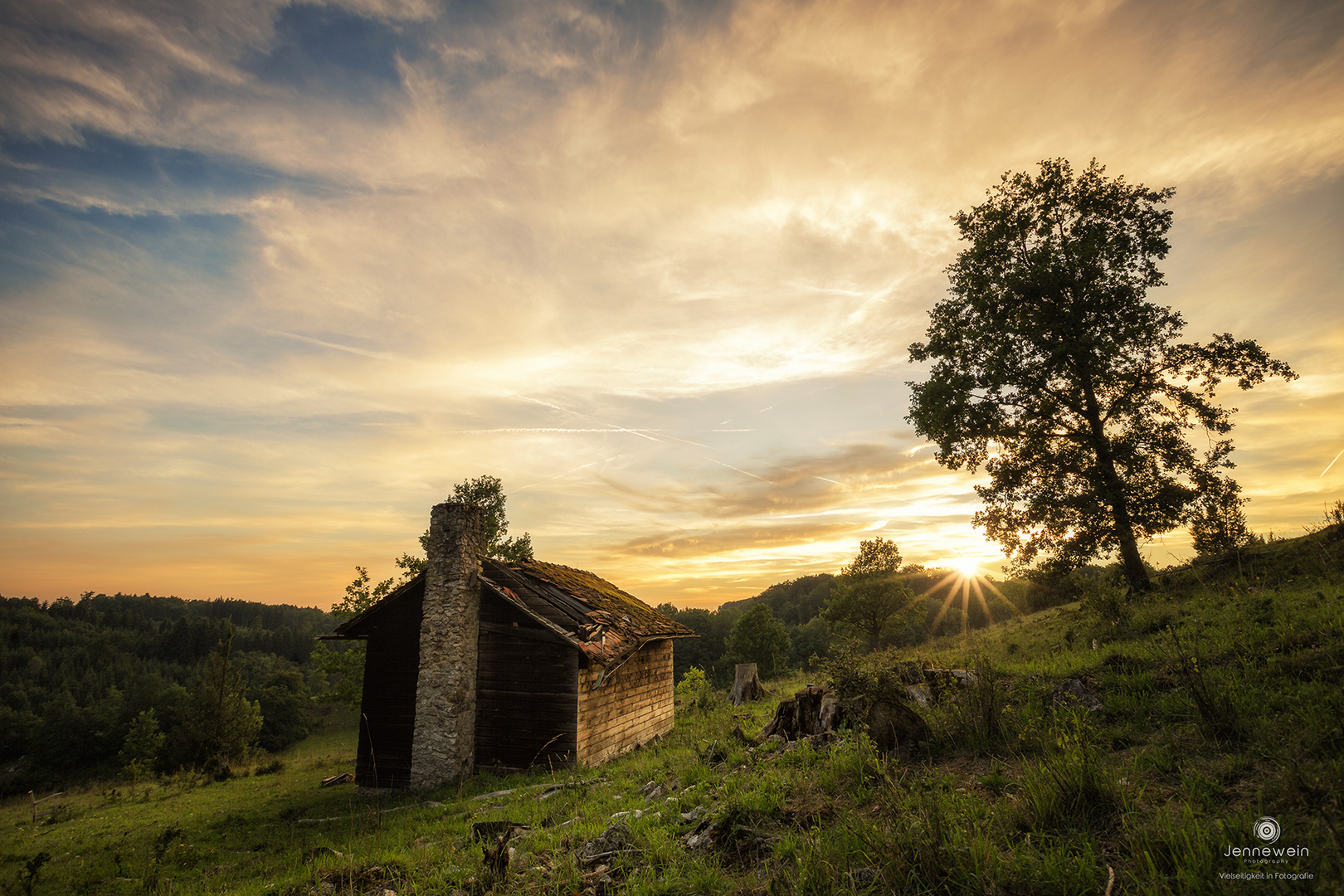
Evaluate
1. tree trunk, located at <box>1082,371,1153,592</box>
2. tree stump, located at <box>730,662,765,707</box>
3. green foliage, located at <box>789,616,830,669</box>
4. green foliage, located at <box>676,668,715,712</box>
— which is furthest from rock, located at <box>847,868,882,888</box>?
green foliage, located at <box>789,616,830,669</box>

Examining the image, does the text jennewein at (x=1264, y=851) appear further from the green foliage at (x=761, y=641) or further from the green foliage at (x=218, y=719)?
the green foliage at (x=218, y=719)

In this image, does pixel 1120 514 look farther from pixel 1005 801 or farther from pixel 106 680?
pixel 106 680

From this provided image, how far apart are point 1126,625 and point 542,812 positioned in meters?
11.6

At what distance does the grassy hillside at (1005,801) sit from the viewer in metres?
3.56

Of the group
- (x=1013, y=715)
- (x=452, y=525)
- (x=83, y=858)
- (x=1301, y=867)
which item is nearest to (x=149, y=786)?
(x=83, y=858)

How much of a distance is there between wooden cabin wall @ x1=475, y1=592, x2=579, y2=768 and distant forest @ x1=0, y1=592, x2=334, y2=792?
1896 inches

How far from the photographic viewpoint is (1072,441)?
1566cm

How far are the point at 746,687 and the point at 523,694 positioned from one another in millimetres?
12114

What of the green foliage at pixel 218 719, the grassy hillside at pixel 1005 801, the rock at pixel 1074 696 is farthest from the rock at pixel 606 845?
the green foliage at pixel 218 719

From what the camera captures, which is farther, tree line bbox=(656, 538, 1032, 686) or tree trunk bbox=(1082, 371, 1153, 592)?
tree line bbox=(656, 538, 1032, 686)

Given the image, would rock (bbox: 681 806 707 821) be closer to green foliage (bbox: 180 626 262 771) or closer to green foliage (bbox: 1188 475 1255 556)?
green foliage (bbox: 1188 475 1255 556)

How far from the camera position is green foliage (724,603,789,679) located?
51844 millimetres

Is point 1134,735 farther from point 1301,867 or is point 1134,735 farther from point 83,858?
point 83,858

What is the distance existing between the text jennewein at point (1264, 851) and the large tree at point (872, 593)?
40.9 m
